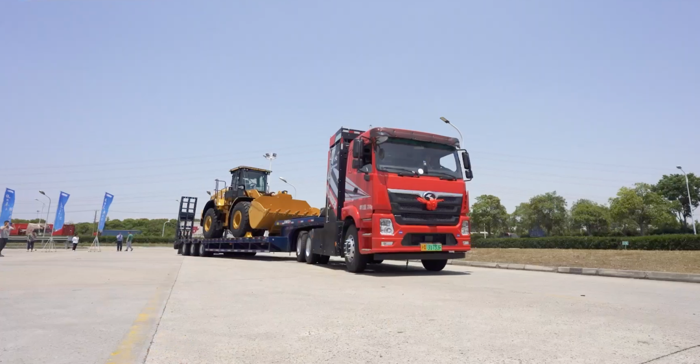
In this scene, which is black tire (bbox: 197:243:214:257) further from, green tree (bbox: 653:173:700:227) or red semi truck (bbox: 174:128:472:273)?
green tree (bbox: 653:173:700:227)

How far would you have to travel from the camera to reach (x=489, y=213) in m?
63.9

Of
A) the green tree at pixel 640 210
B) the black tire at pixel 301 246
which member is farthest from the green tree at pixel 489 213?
the black tire at pixel 301 246

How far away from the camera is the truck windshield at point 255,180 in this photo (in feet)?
58.5

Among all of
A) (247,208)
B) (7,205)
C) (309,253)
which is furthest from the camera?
(7,205)

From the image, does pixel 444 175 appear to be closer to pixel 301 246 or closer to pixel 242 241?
pixel 301 246

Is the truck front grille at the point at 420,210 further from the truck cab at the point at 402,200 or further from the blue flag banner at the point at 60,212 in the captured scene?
the blue flag banner at the point at 60,212

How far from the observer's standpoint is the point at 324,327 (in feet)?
13.5

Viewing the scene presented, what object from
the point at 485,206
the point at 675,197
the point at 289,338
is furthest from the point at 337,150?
the point at 675,197

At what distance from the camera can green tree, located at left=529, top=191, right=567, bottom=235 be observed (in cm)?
6322

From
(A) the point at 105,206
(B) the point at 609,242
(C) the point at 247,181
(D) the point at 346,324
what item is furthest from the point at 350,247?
(A) the point at 105,206

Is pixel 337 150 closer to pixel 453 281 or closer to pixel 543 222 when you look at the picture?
pixel 453 281

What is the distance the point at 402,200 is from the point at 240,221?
30.2 ft

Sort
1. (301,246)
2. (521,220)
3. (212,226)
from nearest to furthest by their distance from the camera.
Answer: (301,246), (212,226), (521,220)

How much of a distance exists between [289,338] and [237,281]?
4766mm
